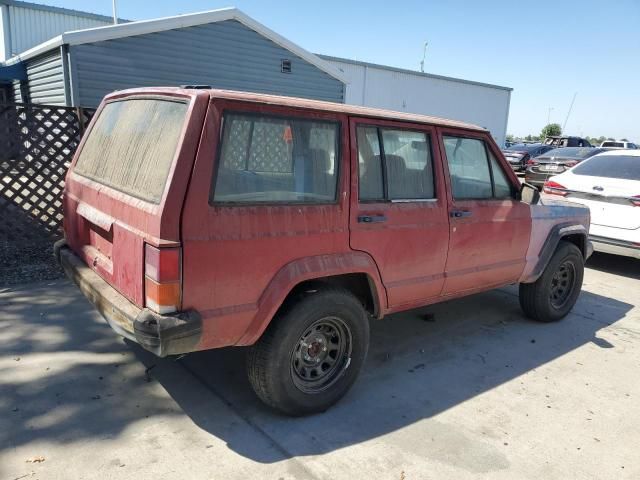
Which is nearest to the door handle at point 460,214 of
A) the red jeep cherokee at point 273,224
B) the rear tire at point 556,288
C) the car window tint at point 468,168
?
the red jeep cherokee at point 273,224

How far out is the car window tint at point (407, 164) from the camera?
336 centimetres

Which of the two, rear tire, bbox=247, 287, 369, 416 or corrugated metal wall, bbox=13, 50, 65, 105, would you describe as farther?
corrugated metal wall, bbox=13, 50, 65, 105

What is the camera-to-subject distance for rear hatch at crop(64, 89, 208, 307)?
245 cm

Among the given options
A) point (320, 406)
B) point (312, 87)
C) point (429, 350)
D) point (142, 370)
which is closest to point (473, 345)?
point (429, 350)

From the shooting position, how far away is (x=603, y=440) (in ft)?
9.94

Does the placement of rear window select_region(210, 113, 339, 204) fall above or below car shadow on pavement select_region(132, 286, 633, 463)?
above

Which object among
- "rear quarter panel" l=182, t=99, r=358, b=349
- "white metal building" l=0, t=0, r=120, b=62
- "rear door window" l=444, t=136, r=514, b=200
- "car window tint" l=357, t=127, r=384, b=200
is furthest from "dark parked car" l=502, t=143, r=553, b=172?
"rear quarter panel" l=182, t=99, r=358, b=349

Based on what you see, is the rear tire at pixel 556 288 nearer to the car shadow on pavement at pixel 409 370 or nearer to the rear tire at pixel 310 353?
the car shadow on pavement at pixel 409 370

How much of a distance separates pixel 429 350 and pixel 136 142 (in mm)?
2822

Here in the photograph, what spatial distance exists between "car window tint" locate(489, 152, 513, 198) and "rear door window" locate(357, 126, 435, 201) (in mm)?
820

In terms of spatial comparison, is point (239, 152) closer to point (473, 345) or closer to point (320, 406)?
point (320, 406)

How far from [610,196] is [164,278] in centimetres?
641

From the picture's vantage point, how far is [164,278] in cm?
240

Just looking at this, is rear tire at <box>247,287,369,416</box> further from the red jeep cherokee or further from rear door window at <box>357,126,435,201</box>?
rear door window at <box>357,126,435,201</box>
